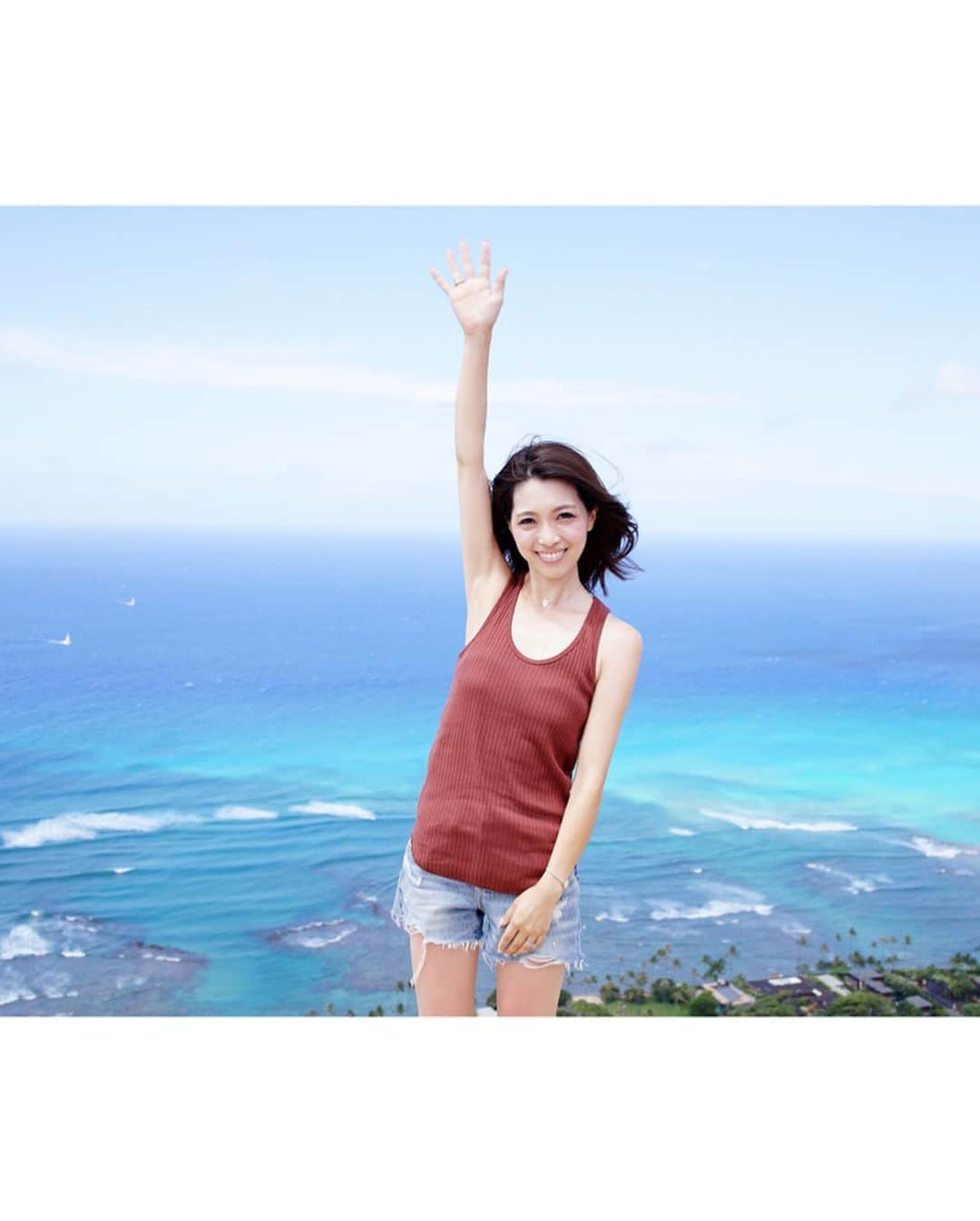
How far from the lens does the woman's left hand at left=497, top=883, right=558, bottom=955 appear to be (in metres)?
1.99

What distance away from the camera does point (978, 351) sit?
16.0 feet

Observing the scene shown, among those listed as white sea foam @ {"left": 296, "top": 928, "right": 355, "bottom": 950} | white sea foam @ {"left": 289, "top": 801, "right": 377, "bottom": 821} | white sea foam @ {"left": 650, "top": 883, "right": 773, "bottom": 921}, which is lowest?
white sea foam @ {"left": 296, "top": 928, "right": 355, "bottom": 950}

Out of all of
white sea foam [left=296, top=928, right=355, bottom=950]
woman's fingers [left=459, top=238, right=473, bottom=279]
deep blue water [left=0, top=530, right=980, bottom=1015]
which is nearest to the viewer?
woman's fingers [left=459, top=238, right=473, bottom=279]

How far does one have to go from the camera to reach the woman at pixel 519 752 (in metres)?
2.03

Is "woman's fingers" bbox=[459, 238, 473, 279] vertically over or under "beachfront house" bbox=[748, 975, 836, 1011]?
over

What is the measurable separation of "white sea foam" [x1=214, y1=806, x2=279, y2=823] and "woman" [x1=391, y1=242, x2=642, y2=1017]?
3350 millimetres

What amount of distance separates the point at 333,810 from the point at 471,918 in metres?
3.59

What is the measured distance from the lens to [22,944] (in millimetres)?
4418

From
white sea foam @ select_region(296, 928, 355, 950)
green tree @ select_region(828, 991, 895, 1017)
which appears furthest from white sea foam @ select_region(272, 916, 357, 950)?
green tree @ select_region(828, 991, 895, 1017)

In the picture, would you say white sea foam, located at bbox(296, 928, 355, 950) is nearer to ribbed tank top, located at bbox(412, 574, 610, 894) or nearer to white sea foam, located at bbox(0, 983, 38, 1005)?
white sea foam, located at bbox(0, 983, 38, 1005)

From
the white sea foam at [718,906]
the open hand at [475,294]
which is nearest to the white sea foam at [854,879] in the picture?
the white sea foam at [718,906]

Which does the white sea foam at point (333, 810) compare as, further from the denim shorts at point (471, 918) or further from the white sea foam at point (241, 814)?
the denim shorts at point (471, 918)
